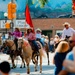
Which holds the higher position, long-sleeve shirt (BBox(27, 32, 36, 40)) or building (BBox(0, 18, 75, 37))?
long-sleeve shirt (BBox(27, 32, 36, 40))

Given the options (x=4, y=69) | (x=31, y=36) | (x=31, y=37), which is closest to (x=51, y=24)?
(x=31, y=37)

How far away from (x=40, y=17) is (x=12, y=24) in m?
43.3

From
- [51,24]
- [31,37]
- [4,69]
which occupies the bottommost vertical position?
[51,24]

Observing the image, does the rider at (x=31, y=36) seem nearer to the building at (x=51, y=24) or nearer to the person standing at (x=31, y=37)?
the person standing at (x=31, y=37)

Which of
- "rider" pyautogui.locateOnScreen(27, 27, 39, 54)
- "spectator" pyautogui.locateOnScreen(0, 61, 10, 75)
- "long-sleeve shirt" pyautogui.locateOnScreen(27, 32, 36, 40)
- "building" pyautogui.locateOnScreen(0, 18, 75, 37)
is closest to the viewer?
"spectator" pyautogui.locateOnScreen(0, 61, 10, 75)

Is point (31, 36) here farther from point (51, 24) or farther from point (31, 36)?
point (51, 24)

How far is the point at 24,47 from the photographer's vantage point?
73.4 ft

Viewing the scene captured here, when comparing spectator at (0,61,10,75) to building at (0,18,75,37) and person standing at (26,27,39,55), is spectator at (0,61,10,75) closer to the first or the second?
person standing at (26,27,39,55)

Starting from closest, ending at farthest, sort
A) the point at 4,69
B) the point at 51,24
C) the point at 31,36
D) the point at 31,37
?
the point at 4,69 < the point at 31,36 < the point at 31,37 < the point at 51,24

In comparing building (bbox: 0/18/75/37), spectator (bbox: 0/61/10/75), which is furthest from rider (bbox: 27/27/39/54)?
building (bbox: 0/18/75/37)

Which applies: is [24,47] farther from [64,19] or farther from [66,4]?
[66,4]

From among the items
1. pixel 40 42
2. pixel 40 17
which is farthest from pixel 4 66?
pixel 40 17

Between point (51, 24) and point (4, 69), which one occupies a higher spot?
point (4, 69)

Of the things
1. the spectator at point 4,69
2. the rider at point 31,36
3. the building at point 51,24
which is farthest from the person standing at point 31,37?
the building at point 51,24
